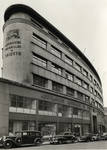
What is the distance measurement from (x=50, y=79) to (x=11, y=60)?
29.7ft

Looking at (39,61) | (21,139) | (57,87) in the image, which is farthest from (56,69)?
(21,139)

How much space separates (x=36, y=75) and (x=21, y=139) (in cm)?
1547

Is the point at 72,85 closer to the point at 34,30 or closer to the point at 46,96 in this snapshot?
the point at 46,96

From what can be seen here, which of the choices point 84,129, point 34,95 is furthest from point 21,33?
point 84,129

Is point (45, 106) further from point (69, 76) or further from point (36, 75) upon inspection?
point (69, 76)

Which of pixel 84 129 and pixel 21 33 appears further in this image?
pixel 84 129

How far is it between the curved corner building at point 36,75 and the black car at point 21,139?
16.1 ft

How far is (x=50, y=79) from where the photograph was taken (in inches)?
1861

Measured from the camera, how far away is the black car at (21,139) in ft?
93.4

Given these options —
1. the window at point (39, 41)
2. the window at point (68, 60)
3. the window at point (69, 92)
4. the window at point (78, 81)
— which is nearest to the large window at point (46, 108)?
the window at point (69, 92)

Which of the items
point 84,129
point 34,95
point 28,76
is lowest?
point 84,129

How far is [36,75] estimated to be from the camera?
4344 centimetres

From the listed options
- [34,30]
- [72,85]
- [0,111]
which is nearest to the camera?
[0,111]

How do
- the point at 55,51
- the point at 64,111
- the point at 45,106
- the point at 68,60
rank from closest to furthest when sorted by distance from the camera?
the point at 45,106, the point at 55,51, the point at 64,111, the point at 68,60
